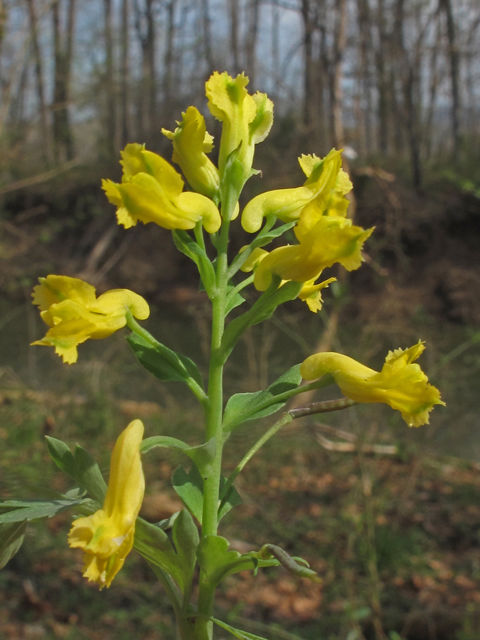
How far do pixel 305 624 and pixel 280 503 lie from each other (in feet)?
4.18

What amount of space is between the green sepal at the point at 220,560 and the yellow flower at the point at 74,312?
10.1 inches

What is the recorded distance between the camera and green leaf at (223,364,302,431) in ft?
2.21

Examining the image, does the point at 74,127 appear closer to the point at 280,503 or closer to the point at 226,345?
the point at 280,503

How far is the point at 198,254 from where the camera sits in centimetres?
69

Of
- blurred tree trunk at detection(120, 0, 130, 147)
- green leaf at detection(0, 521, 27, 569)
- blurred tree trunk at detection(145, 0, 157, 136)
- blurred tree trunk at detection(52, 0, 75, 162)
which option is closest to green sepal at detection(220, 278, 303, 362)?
green leaf at detection(0, 521, 27, 569)

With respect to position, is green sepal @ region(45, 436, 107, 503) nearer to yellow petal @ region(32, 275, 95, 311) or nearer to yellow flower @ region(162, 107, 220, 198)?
yellow petal @ region(32, 275, 95, 311)

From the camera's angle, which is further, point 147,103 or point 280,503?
point 147,103

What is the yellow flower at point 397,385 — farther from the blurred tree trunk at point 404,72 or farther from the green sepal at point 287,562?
the blurred tree trunk at point 404,72

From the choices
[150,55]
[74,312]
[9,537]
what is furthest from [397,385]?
[150,55]

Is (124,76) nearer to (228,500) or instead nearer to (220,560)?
(228,500)

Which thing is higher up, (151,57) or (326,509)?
(151,57)

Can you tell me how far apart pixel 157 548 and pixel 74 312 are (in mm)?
286

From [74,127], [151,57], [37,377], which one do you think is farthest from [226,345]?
[74,127]

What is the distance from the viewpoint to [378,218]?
7336mm
